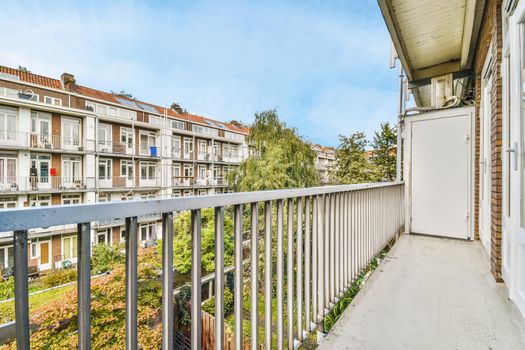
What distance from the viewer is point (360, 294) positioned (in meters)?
2.14

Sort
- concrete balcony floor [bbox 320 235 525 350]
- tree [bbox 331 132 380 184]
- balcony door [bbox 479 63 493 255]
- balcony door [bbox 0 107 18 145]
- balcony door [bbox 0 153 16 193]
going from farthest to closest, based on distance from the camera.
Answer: balcony door [bbox 0 107 18 145], balcony door [bbox 0 153 16 193], tree [bbox 331 132 380 184], balcony door [bbox 479 63 493 255], concrete balcony floor [bbox 320 235 525 350]

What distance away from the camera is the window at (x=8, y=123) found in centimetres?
1273

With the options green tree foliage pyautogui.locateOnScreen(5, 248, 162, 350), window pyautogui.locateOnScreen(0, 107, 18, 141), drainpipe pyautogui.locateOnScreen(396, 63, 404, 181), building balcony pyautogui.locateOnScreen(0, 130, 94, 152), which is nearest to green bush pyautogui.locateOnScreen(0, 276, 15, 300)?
green tree foliage pyautogui.locateOnScreen(5, 248, 162, 350)

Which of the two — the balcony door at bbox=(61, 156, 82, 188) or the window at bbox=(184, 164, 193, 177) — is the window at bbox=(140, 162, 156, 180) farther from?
the balcony door at bbox=(61, 156, 82, 188)

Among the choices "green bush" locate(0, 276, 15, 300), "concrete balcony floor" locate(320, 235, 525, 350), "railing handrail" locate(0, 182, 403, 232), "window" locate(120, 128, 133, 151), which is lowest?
"concrete balcony floor" locate(320, 235, 525, 350)

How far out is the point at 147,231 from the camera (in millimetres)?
974

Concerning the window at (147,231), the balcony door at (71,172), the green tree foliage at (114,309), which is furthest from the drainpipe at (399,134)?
the balcony door at (71,172)

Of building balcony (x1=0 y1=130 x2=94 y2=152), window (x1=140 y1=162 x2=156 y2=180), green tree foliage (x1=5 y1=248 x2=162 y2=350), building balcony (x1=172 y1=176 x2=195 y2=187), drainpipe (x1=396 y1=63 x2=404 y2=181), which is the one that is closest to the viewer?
green tree foliage (x1=5 y1=248 x2=162 y2=350)

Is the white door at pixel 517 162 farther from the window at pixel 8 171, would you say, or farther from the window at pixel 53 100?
the window at pixel 53 100

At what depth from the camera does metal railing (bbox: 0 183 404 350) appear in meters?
0.59

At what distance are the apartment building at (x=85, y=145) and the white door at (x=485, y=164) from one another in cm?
1195

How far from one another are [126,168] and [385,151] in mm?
14909

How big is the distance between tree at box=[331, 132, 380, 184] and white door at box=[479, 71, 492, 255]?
5.85 metres

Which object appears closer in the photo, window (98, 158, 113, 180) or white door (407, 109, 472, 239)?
white door (407, 109, 472, 239)
